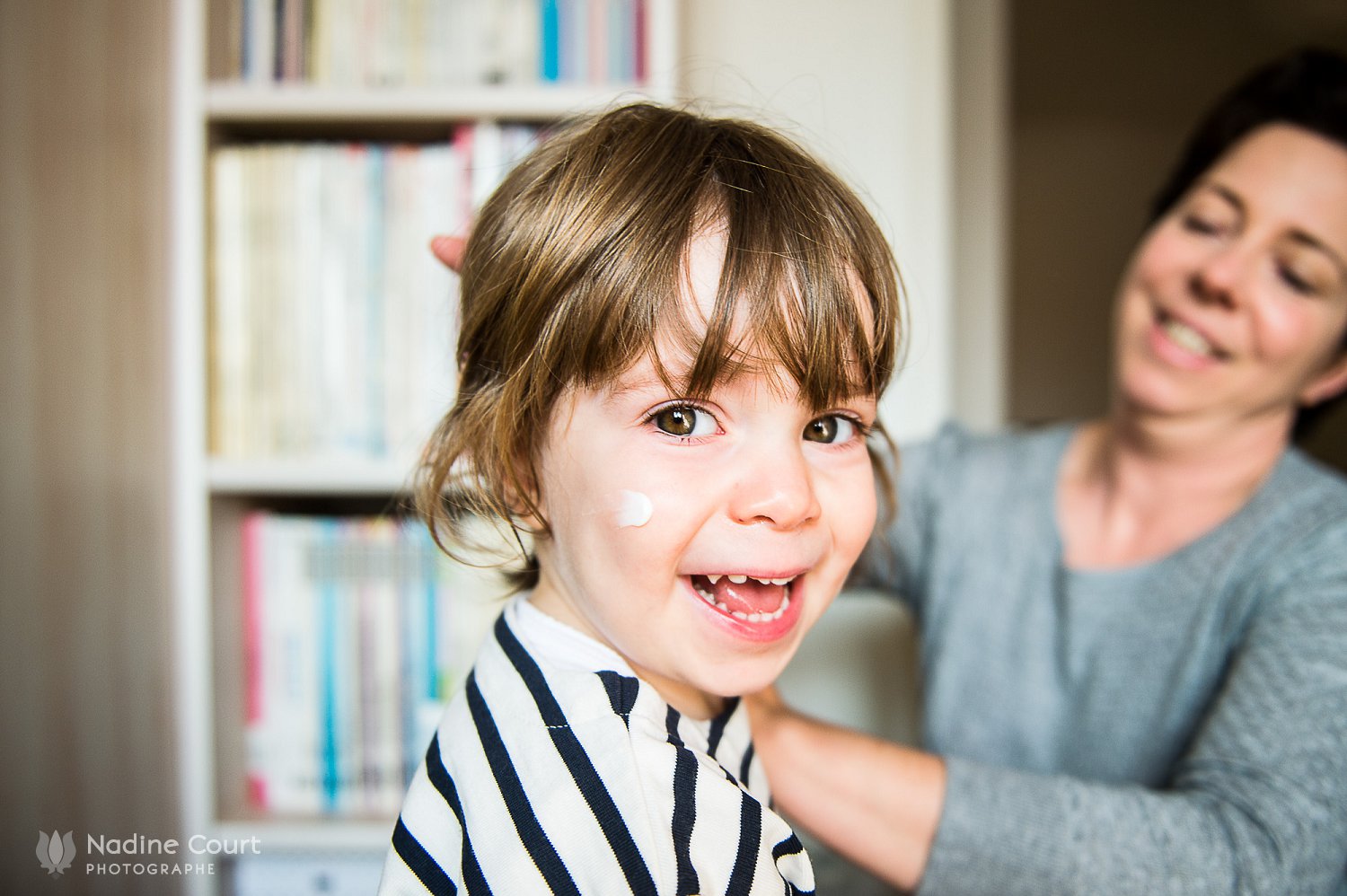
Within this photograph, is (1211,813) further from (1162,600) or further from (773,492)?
(773,492)

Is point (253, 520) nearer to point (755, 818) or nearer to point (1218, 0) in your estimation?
point (755, 818)

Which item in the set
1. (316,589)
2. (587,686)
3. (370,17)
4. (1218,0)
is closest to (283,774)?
(316,589)

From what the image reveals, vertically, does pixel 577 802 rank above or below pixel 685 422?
below

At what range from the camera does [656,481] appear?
53 centimetres

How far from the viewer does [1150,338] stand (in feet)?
3.31

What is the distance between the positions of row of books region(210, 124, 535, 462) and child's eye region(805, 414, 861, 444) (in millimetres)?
592

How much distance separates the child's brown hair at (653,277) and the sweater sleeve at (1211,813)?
41 centimetres

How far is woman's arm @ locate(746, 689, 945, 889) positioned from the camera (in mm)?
746

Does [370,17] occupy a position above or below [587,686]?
above

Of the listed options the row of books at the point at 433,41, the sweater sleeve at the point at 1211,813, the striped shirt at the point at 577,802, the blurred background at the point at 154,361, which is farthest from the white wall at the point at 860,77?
the striped shirt at the point at 577,802

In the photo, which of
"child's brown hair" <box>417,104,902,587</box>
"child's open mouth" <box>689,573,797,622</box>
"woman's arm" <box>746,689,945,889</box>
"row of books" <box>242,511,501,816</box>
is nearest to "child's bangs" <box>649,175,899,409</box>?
"child's brown hair" <box>417,104,902,587</box>

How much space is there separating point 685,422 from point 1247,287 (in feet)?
2.48

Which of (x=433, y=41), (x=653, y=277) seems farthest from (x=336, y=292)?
(x=653, y=277)

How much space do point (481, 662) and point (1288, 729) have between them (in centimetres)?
68
